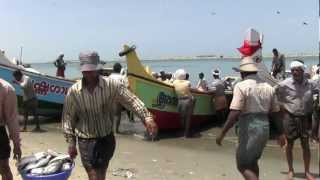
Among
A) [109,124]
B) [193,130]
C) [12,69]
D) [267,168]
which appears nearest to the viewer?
[109,124]

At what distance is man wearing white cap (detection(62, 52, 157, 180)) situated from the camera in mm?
5918

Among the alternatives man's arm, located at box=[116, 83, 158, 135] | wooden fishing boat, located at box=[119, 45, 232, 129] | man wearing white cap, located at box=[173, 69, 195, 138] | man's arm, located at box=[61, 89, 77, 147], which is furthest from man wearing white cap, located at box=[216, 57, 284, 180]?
man wearing white cap, located at box=[173, 69, 195, 138]

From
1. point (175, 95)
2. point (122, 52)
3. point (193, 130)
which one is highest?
point (122, 52)

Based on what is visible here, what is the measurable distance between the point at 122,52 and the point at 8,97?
874 centimetres

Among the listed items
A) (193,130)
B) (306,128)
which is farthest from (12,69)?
(306,128)

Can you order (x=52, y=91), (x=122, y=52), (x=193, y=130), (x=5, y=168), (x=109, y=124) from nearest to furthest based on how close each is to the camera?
1. (x=109, y=124)
2. (x=5, y=168)
3. (x=122, y=52)
4. (x=193, y=130)
5. (x=52, y=91)

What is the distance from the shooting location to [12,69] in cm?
1750

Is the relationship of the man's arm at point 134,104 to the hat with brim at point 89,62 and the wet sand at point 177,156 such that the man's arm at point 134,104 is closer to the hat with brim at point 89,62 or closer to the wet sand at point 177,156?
the hat with brim at point 89,62

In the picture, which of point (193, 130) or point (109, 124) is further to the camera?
point (193, 130)

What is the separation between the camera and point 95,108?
19.4 feet

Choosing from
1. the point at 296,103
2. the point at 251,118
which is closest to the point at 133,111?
the point at 251,118

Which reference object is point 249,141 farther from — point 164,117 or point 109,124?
point 164,117

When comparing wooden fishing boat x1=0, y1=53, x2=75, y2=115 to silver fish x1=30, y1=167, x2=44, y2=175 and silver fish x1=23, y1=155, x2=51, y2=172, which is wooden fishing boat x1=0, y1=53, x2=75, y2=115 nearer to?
silver fish x1=23, y1=155, x2=51, y2=172

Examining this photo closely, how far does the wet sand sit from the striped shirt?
307 cm
